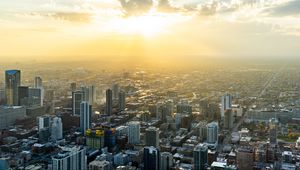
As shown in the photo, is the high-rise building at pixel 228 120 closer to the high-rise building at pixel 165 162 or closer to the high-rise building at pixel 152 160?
the high-rise building at pixel 165 162

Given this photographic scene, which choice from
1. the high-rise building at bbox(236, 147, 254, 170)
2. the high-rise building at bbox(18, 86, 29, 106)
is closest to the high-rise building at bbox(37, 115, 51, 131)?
the high-rise building at bbox(18, 86, 29, 106)

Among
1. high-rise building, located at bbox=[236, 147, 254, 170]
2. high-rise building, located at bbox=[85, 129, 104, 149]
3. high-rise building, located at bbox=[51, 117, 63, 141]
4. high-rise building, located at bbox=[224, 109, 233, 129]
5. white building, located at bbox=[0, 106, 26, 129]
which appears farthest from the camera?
high-rise building, located at bbox=[224, 109, 233, 129]

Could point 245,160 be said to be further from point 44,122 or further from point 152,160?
point 44,122

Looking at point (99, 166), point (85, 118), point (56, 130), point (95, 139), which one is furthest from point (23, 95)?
point (99, 166)

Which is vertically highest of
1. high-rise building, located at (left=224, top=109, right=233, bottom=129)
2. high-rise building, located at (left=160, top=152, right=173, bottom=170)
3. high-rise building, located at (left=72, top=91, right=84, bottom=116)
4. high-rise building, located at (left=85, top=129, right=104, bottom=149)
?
high-rise building, located at (left=72, top=91, right=84, bottom=116)

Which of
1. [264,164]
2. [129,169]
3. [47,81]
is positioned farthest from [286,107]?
[47,81]

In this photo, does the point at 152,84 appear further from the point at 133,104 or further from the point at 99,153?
the point at 99,153

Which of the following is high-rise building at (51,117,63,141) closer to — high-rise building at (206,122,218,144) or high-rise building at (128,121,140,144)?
high-rise building at (128,121,140,144)
